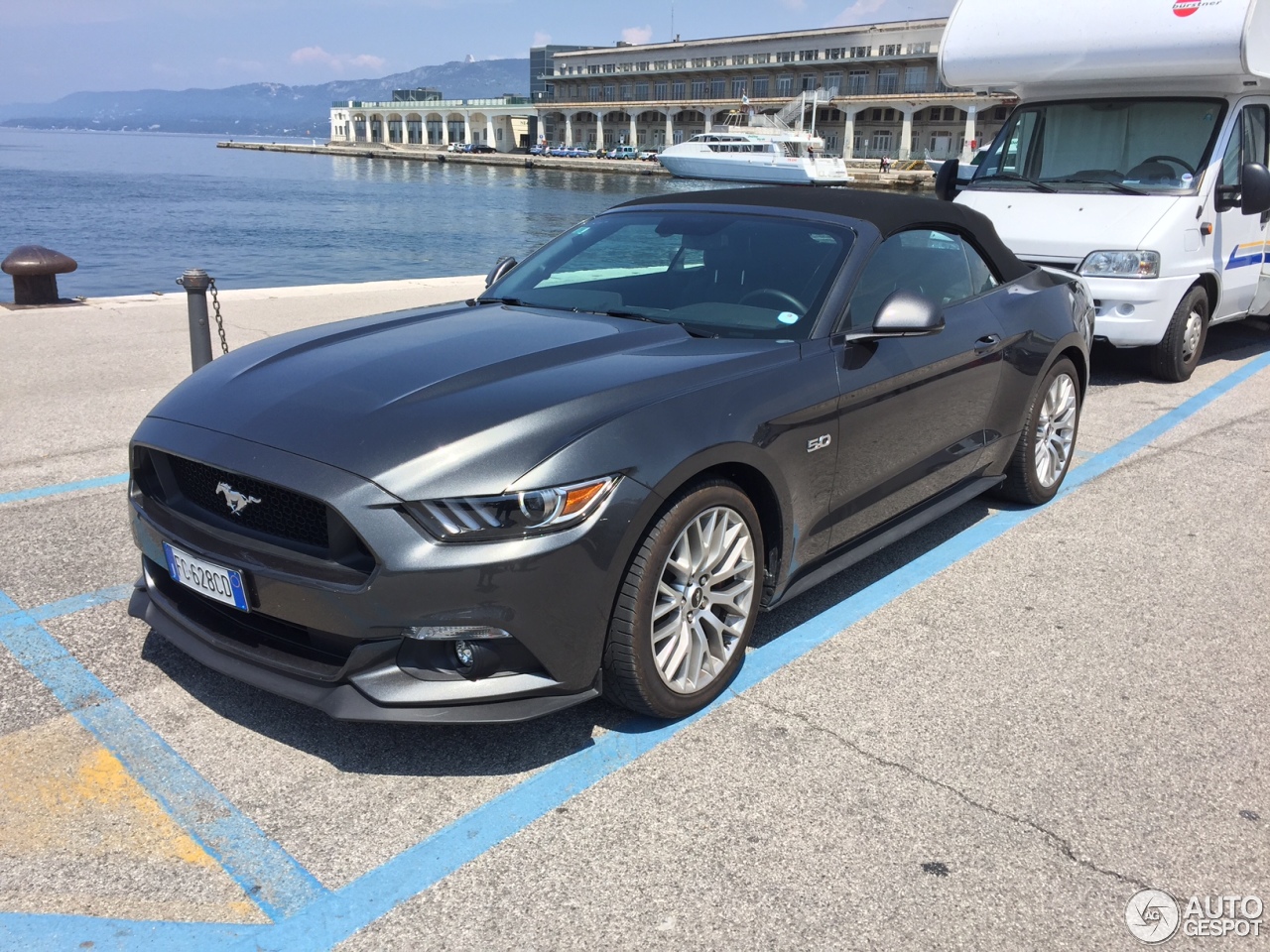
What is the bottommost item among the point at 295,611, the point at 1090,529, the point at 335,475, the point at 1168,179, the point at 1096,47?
the point at 1090,529

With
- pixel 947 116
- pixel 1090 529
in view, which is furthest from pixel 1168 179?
pixel 947 116

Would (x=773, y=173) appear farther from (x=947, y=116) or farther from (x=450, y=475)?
(x=450, y=475)

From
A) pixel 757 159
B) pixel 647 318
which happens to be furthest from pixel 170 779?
pixel 757 159

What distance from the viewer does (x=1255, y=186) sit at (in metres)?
7.95

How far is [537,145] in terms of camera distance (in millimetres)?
123812

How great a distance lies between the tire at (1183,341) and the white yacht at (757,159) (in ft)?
196

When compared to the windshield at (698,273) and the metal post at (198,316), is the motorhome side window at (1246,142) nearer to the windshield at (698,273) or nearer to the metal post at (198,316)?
the windshield at (698,273)

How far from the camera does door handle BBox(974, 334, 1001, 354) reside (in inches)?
177

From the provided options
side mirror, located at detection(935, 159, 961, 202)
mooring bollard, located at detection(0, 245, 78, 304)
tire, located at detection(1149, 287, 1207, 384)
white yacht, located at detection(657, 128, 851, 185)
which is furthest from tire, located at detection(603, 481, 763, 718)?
white yacht, located at detection(657, 128, 851, 185)

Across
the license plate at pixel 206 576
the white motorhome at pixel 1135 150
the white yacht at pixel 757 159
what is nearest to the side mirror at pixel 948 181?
the white motorhome at pixel 1135 150

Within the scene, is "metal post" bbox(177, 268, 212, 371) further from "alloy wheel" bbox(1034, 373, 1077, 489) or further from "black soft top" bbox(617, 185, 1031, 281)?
"alloy wheel" bbox(1034, 373, 1077, 489)

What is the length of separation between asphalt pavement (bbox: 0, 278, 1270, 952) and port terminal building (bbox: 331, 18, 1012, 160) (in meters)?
68.8

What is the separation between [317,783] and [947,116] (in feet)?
312

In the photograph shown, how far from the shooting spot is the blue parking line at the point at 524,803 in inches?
93.1
